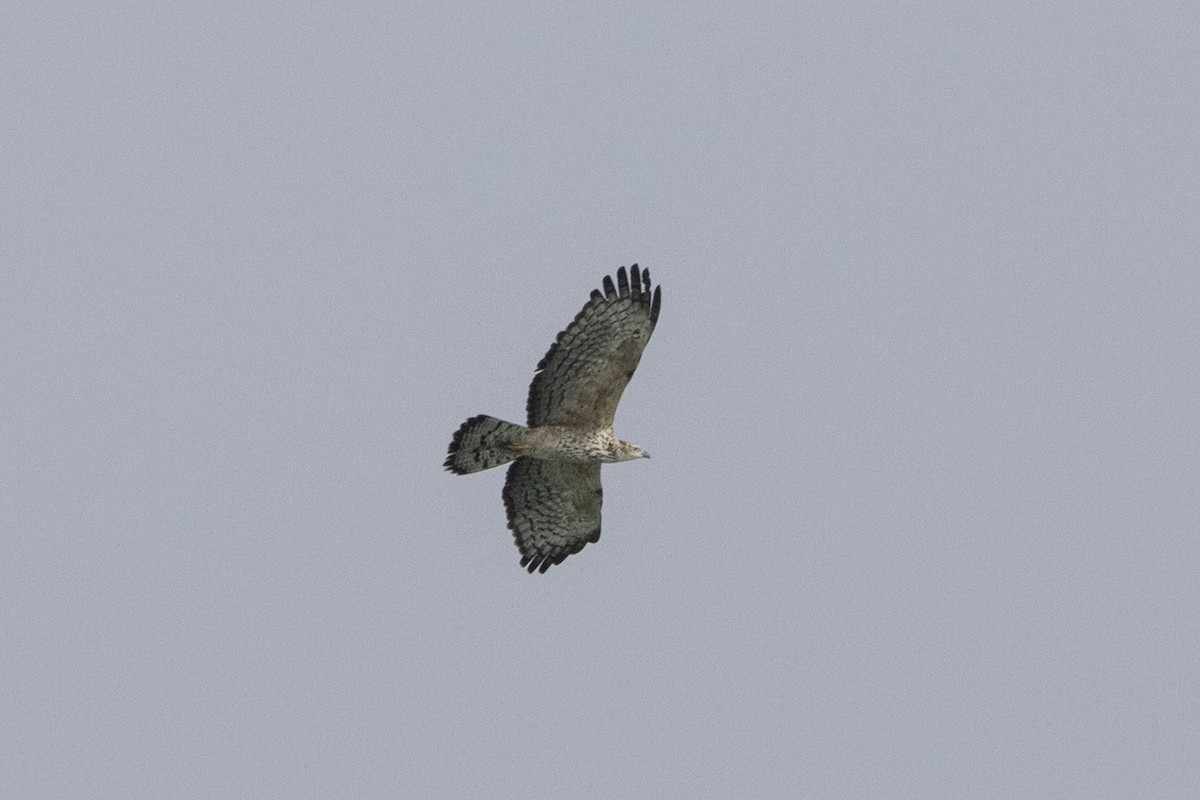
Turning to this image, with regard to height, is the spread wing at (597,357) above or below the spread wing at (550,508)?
above

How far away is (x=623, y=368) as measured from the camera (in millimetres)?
17734

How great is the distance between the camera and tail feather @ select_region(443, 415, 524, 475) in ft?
59.0

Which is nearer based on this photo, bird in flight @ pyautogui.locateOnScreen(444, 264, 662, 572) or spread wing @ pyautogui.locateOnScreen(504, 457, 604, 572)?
bird in flight @ pyautogui.locateOnScreen(444, 264, 662, 572)

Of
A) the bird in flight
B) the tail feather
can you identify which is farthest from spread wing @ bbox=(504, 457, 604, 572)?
the tail feather

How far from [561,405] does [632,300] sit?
1194 millimetres

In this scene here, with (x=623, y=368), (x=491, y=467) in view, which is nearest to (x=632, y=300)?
(x=623, y=368)

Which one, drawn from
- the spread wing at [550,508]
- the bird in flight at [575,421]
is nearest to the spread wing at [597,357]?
the bird in flight at [575,421]

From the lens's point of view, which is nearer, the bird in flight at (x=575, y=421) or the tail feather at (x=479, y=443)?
the bird in flight at (x=575, y=421)

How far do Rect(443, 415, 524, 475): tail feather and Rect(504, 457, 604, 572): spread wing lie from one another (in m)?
0.55

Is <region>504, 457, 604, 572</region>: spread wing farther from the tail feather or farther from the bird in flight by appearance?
the tail feather

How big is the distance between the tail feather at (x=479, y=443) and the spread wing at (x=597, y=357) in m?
0.27

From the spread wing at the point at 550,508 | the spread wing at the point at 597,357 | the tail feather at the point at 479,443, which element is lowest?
the spread wing at the point at 550,508

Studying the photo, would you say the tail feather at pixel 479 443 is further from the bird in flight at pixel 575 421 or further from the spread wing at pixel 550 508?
the spread wing at pixel 550 508

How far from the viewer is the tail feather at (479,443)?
17969 mm
